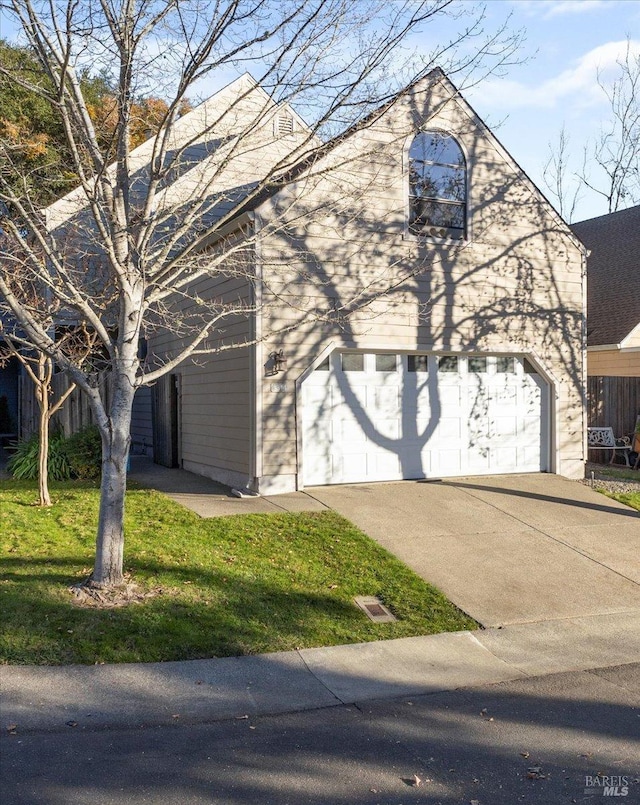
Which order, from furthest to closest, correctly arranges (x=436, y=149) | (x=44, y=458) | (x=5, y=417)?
(x=5, y=417) → (x=436, y=149) → (x=44, y=458)

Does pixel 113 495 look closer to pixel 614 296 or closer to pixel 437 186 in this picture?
pixel 437 186

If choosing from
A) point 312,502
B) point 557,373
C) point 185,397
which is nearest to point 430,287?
point 557,373

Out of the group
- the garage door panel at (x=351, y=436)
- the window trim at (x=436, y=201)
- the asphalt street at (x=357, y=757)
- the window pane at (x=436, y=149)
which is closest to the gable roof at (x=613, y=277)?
the window trim at (x=436, y=201)

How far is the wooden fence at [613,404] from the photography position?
17234 mm

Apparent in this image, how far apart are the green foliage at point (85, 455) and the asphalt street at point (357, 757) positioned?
8549mm

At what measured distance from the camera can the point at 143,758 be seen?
168 inches

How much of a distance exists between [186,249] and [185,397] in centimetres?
737

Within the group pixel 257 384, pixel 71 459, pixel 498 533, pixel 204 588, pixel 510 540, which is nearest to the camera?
pixel 204 588

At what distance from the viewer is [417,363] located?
40.3ft

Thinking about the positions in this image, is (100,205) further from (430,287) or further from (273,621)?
(430,287)

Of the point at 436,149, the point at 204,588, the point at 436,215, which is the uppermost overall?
the point at 436,149

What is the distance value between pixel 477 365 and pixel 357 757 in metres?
9.20

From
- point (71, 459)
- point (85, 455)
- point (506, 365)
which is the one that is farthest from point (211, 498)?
point (506, 365)

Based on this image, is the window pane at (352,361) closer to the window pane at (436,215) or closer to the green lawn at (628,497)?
the window pane at (436,215)
